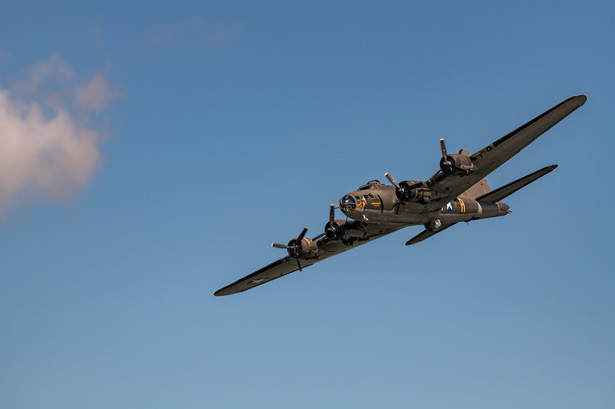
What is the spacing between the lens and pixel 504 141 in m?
34.4

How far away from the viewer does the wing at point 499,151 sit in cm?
3259

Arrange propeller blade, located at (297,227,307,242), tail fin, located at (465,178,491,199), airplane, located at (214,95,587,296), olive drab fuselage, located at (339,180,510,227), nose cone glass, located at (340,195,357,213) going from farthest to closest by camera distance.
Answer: tail fin, located at (465,178,491,199) < propeller blade, located at (297,227,307,242) < olive drab fuselage, located at (339,180,510,227) < nose cone glass, located at (340,195,357,213) < airplane, located at (214,95,587,296)

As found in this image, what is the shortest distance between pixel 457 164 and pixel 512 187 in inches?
308

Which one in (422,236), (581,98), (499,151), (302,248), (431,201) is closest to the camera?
(581,98)

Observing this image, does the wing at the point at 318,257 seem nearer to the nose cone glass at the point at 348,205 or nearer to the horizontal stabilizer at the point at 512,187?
the nose cone glass at the point at 348,205

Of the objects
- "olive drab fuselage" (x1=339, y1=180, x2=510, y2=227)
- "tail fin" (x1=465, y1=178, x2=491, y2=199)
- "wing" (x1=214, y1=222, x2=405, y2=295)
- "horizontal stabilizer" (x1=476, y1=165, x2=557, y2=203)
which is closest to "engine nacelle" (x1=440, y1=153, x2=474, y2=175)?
"olive drab fuselage" (x1=339, y1=180, x2=510, y2=227)

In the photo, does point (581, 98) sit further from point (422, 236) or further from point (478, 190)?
point (422, 236)

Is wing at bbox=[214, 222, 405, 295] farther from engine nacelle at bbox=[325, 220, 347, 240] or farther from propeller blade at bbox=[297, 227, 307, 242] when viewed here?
propeller blade at bbox=[297, 227, 307, 242]

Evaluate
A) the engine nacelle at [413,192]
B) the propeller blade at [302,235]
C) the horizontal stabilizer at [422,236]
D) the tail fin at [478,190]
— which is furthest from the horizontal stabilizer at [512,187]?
the propeller blade at [302,235]

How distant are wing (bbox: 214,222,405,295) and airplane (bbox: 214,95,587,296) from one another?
0.19 feet

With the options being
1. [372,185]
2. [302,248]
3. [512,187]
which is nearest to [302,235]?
[302,248]

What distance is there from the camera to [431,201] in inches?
1475

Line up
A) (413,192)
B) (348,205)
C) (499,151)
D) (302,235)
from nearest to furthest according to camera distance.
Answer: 1. (499,151)
2. (348,205)
3. (413,192)
4. (302,235)

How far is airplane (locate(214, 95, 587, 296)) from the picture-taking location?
3475 cm
